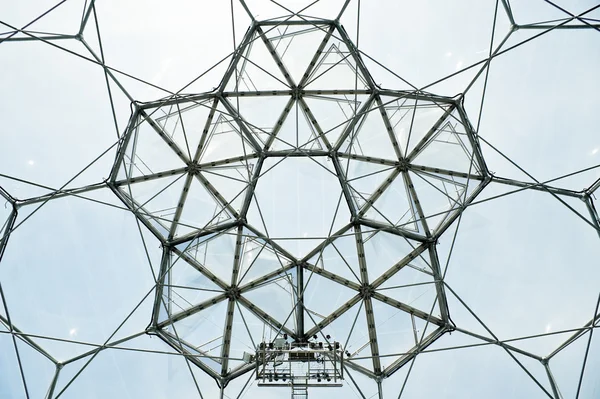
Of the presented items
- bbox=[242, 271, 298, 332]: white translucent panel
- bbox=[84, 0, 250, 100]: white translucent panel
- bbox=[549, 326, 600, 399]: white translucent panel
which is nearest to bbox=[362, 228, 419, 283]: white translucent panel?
bbox=[242, 271, 298, 332]: white translucent panel

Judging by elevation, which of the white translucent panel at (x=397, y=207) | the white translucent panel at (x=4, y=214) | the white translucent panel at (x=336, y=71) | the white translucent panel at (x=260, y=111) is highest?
the white translucent panel at (x=336, y=71)

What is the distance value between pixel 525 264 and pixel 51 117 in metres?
18.8

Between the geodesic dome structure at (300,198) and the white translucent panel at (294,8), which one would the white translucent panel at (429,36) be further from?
the white translucent panel at (294,8)

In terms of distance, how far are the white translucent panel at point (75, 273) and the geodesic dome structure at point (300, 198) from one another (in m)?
0.08

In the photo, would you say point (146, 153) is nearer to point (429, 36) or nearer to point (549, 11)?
point (429, 36)

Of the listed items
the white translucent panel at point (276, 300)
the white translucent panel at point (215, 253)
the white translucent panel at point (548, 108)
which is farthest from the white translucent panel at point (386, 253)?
the white translucent panel at point (215, 253)

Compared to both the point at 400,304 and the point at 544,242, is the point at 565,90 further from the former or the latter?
the point at 400,304

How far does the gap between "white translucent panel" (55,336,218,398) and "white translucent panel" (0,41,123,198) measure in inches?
293

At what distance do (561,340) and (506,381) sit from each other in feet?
8.83

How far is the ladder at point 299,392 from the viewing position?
20.7 meters

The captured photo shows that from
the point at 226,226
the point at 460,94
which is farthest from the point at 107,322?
the point at 460,94

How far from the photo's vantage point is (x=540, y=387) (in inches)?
779

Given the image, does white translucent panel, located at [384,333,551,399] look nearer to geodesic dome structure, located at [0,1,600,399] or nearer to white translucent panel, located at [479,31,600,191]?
geodesic dome structure, located at [0,1,600,399]

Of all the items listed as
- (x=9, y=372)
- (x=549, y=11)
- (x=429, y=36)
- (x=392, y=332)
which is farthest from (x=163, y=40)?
(x=392, y=332)
